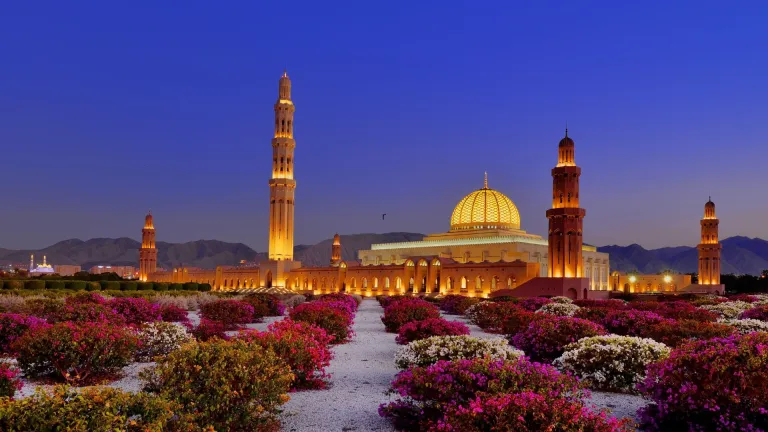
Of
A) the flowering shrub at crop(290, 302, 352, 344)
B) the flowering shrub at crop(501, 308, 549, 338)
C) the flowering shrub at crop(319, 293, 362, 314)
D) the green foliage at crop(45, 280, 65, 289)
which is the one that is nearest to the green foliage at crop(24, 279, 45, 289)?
the green foliage at crop(45, 280, 65, 289)

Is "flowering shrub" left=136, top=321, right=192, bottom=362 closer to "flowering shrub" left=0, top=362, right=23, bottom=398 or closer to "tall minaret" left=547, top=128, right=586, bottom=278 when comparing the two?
"flowering shrub" left=0, top=362, right=23, bottom=398

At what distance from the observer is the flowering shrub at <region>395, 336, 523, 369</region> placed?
369 inches

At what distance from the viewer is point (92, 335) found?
8977 millimetres

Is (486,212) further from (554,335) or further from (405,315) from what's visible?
(554,335)

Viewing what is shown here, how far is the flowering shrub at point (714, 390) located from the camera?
20.0 ft

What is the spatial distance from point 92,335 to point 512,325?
1007 centimetres

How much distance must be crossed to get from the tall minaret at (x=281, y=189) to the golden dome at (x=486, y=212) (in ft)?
58.6

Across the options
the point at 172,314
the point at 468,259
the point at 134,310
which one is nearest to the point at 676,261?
the point at 468,259

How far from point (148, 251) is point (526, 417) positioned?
260ft

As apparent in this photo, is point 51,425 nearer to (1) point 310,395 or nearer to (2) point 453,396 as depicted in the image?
(2) point 453,396

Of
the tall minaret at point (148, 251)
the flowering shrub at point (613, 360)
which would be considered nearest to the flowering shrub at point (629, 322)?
the flowering shrub at point (613, 360)

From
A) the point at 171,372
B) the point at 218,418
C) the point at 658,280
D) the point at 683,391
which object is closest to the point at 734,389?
the point at 683,391

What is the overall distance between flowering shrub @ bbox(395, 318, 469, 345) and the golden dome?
162ft

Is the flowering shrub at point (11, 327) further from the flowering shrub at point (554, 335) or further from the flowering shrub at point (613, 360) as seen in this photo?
the flowering shrub at point (613, 360)
